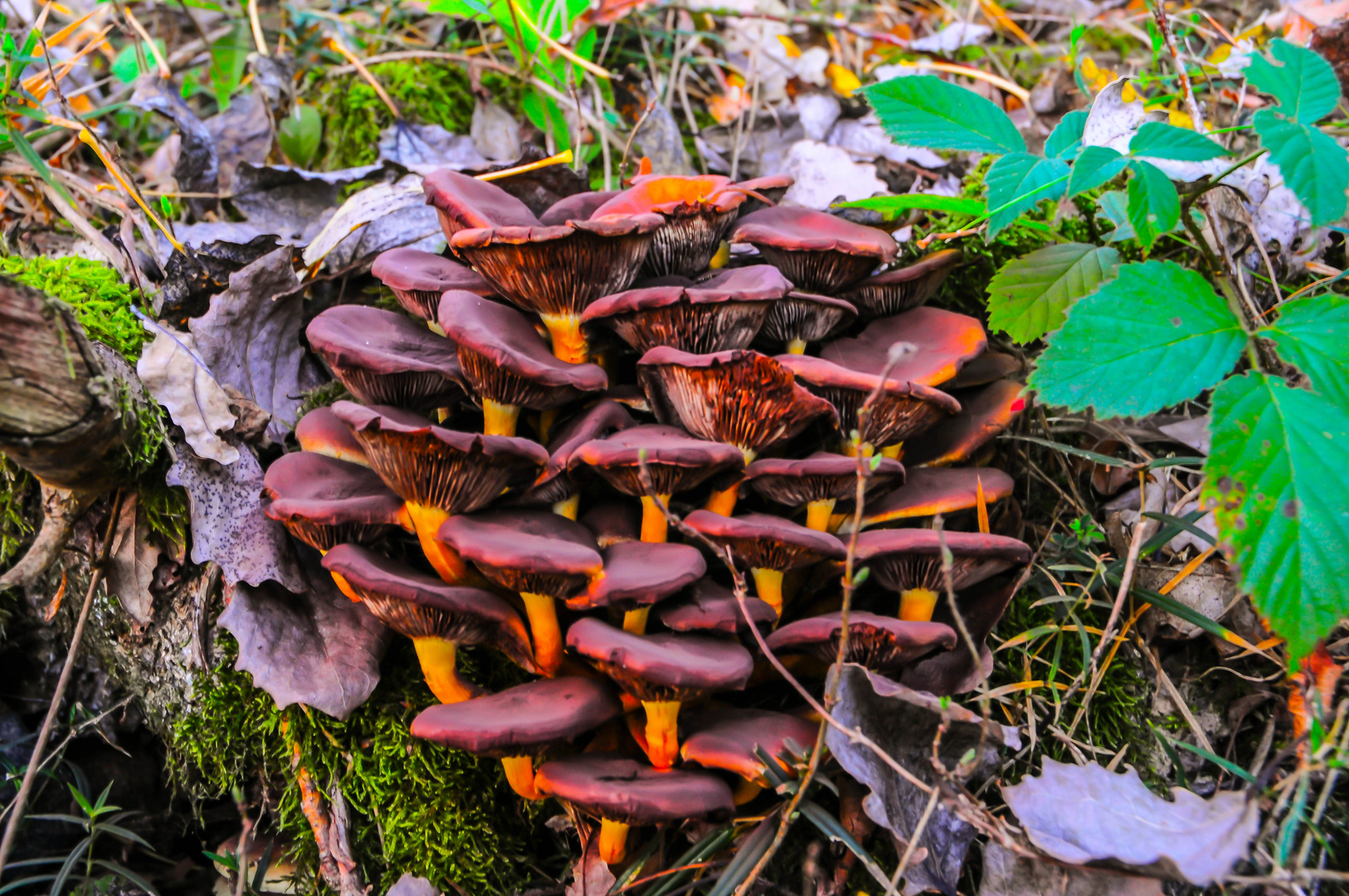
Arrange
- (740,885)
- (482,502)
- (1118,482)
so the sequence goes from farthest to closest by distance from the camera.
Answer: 1. (1118,482)
2. (482,502)
3. (740,885)

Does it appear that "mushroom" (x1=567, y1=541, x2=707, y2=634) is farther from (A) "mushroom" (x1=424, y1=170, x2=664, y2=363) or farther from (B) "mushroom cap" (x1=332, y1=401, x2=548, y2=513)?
(A) "mushroom" (x1=424, y1=170, x2=664, y2=363)

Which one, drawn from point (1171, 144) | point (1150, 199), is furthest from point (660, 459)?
point (1171, 144)

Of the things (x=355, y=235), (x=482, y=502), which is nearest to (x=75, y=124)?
(x=355, y=235)

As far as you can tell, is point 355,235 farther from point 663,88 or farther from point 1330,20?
point 1330,20

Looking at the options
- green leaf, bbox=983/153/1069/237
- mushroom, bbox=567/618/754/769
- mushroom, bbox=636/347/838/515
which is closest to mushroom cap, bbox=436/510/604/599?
mushroom, bbox=567/618/754/769

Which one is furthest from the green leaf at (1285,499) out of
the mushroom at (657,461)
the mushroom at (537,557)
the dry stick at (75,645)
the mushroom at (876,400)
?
the dry stick at (75,645)

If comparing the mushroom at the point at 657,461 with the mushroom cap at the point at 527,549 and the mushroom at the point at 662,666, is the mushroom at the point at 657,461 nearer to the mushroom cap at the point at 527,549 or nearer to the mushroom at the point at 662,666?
the mushroom cap at the point at 527,549

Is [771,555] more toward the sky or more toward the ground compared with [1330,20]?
more toward the ground
